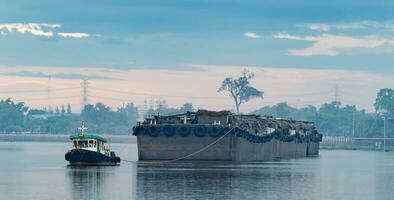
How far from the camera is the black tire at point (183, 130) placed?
517ft

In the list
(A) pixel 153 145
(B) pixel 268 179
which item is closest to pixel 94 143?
Answer: (A) pixel 153 145

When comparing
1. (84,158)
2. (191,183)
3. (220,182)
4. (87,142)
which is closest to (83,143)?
(87,142)

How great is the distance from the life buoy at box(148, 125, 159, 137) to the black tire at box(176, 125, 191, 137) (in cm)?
339

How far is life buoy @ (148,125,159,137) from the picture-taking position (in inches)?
6267

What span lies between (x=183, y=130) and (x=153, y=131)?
4773 millimetres

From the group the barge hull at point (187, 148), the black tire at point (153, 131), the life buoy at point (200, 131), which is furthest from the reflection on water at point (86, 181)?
the life buoy at point (200, 131)

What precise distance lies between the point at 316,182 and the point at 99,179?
24513 millimetres

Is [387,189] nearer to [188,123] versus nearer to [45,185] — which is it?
[45,185]

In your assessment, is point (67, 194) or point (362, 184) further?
point (362, 184)

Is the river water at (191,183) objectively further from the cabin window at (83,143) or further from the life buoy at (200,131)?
the life buoy at (200,131)

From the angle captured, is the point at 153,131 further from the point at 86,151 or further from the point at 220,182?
the point at 220,182

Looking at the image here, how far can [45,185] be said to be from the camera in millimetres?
110375

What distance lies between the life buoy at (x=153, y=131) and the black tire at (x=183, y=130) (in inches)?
133

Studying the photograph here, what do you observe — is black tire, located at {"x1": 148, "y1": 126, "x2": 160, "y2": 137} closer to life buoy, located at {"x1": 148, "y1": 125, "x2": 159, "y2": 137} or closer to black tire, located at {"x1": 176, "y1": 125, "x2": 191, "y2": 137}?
life buoy, located at {"x1": 148, "y1": 125, "x2": 159, "y2": 137}
